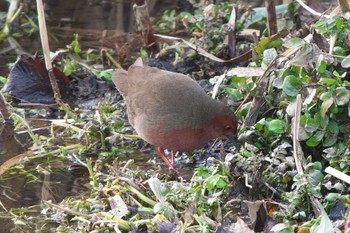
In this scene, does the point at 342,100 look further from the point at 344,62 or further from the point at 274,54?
the point at 274,54

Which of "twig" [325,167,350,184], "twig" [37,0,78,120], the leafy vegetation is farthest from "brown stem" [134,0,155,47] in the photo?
"twig" [325,167,350,184]

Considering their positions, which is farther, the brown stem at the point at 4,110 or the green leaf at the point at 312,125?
the brown stem at the point at 4,110

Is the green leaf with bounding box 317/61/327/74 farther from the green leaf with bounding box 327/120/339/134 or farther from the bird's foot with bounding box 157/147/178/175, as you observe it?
the bird's foot with bounding box 157/147/178/175

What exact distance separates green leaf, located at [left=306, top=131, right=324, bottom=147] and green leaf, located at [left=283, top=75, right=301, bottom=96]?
0.93ft

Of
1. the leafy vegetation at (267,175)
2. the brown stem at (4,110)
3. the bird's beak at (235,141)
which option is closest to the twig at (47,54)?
the brown stem at (4,110)

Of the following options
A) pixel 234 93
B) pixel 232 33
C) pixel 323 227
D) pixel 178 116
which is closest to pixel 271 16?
pixel 232 33

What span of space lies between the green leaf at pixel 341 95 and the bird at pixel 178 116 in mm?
893

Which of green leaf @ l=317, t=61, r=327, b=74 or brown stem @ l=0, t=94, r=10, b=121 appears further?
brown stem @ l=0, t=94, r=10, b=121

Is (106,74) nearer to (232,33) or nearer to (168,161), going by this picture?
(232,33)

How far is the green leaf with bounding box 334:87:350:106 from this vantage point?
15.8 ft

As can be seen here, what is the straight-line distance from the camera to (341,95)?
4855mm

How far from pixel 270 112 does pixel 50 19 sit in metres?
4.30

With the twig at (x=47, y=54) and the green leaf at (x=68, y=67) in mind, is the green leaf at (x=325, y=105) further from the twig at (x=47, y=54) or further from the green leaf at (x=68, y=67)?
the green leaf at (x=68, y=67)

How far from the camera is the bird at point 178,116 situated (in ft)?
18.3
